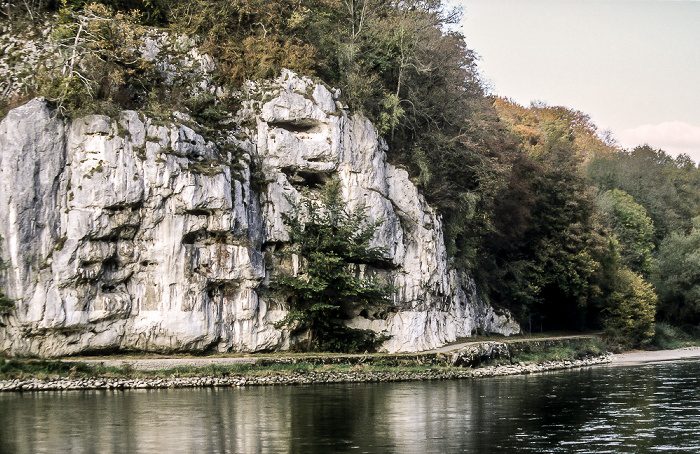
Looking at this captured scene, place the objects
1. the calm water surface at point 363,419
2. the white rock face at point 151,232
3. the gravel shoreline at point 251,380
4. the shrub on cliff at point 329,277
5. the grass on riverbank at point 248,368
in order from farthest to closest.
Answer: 1. the shrub on cliff at point 329,277
2. the white rock face at point 151,232
3. the grass on riverbank at point 248,368
4. the gravel shoreline at point 251,380
5. the calm water surface at point 363,419

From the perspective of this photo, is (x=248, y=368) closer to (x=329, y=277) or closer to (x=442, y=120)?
(x=329, y=277)

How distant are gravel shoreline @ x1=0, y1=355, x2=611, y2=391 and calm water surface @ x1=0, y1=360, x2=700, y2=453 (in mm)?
1103

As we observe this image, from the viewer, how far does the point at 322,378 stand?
34312mm

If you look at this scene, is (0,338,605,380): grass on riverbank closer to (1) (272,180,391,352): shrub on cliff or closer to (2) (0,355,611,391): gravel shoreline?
(2) (0,355,611,391): gravel shoreline

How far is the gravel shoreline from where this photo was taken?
98.9ft

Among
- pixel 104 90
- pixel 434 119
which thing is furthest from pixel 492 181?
pixel 104 90

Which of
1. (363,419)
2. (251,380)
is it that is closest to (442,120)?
(251,380)

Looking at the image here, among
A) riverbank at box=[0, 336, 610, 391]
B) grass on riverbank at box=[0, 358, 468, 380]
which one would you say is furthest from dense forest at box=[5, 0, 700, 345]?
grass on riverbank at box=[0, 358, 468, 380]

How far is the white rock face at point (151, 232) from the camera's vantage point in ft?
110

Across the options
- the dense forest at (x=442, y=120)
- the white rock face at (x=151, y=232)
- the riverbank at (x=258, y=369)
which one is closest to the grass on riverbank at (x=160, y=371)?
the riverbank at (x=258, y=369)

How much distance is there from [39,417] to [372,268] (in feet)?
70.1

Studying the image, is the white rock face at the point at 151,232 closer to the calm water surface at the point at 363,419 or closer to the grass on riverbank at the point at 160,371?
the grass on riverbank at the point at 160,371

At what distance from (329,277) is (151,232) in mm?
9303

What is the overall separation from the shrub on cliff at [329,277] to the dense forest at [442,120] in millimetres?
7037
